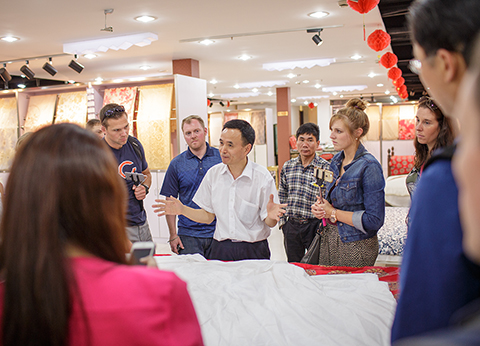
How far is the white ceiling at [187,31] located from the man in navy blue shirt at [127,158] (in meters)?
2.06

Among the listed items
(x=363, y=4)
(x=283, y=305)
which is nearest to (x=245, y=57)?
(x=363, y=4)

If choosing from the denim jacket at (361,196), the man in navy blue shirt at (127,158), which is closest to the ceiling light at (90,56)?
the man in navy blue shirt at (127,158)

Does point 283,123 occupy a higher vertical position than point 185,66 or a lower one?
lower

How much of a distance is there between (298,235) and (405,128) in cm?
1198

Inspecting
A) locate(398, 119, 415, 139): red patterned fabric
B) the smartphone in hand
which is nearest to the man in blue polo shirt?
the smartphone in hand

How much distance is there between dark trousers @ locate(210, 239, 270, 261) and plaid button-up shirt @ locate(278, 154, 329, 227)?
33.3 inches

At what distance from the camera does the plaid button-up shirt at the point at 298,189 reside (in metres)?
3.78

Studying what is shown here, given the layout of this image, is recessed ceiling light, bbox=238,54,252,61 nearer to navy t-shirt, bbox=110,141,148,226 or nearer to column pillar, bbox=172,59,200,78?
column pillar, bbox=172,59,200,78

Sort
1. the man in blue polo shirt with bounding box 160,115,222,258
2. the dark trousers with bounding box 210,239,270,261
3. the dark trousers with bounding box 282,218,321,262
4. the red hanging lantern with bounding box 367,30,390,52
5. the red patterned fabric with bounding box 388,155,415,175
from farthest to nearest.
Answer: the red patterned fabric with bounding box 388,155,415,175 < the red hanging lantern with bounding box 367,30,390,52 < the dark trousers with bounding box 282,218,321,262 < the man in blue polo shirt with bounding box 160,115,222,258 < the dark trousers with bounding box 210,239,270,261

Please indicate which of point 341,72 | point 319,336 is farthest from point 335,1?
point 341,72

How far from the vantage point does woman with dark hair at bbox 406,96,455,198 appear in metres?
2.37

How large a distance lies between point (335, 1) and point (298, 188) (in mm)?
2532

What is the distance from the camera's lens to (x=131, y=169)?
3537 millimetres

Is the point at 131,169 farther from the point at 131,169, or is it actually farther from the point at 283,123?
the point at 283,123
